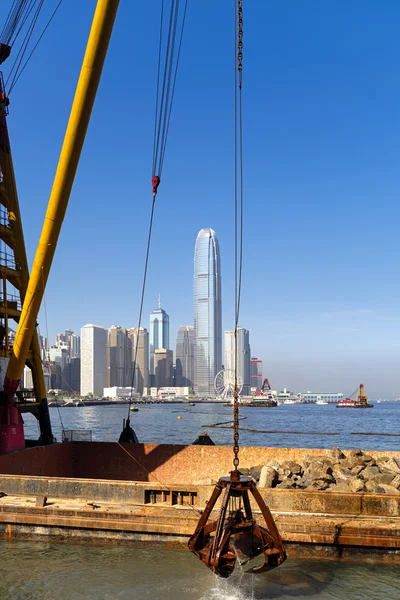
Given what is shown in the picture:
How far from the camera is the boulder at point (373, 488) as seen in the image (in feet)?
48.9

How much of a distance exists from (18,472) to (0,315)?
239 inches

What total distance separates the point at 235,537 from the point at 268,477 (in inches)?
243

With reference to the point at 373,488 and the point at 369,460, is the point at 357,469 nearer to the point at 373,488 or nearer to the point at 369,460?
the point at 369,460

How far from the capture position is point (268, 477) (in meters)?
15.6

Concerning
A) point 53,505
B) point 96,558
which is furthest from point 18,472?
point 96,558

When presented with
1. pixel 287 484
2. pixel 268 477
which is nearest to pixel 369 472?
pixel 287 484

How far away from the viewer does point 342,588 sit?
1145 centimetres

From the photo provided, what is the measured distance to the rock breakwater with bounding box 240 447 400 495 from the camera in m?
15.3

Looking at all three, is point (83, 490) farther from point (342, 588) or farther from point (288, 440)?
point (288, 440)

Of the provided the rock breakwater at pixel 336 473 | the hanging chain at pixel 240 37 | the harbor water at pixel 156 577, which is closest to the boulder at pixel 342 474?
the rock breakwater at pixel 336 473

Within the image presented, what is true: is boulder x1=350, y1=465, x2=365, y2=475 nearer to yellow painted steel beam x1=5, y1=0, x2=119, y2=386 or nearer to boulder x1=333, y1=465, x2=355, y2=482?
boulder x1=333, y1=465, x2=355, y2=482

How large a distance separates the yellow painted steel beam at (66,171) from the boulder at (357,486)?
10648 mm

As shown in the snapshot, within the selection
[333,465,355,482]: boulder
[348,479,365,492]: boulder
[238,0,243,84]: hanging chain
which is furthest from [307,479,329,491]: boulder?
[238,0,243,84]: hanging chain

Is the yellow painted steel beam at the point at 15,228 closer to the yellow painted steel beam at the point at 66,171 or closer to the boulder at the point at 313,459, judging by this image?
the yellow painted steel beam at the point at 66,171
